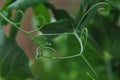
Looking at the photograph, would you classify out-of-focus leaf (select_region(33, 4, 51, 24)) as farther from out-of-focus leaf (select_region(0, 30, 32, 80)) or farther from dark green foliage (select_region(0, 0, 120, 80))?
out-of-focus leaf (select_region(0, 30, 32, 80))

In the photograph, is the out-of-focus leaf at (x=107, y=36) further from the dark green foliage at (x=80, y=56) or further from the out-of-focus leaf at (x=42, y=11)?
the out-of-focus leaf at (x=42, y=11)

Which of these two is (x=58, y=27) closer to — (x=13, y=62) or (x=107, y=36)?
(x=13, y=62)

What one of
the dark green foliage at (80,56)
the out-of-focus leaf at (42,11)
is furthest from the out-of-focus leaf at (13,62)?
the out-of-focus leaf at (42,11)

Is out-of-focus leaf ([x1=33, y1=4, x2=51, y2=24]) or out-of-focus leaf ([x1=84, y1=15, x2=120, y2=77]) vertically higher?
out-of-focus leaf ([x1=33, y1=4, x2=51, y2=24])

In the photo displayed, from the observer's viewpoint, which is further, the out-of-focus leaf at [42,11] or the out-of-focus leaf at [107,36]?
the out-of-focus leaf at [107,36]

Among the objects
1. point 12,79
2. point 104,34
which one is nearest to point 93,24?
point 104,34

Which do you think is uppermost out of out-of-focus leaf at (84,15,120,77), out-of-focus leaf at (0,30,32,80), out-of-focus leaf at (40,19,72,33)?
out-of-focus leaf at (40,19,72,33)

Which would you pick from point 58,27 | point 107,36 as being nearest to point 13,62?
point 58,27

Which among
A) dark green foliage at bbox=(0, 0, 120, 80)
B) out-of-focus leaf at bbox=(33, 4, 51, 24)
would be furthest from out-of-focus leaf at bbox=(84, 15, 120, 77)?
out-of-focus leaf at bbox=(33, 4, 51, 24)

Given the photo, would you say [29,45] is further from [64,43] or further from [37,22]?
[37,22]
